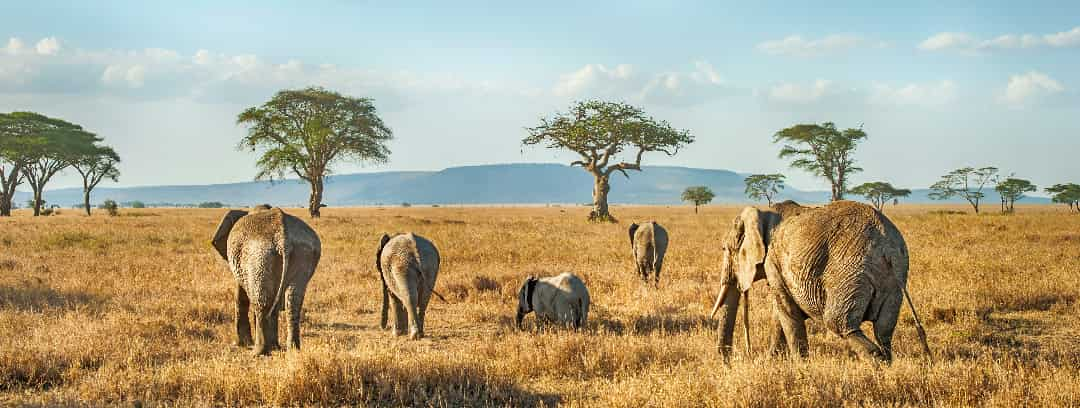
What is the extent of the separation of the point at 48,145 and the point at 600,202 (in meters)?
44.1

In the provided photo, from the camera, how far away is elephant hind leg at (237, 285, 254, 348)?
26.0 feet

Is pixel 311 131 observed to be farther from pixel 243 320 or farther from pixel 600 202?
pixel 243 320

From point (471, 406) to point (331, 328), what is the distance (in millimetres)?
4562

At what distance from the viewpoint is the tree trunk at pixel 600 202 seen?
4635cm

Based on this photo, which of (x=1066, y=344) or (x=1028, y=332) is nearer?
(x=1066, y=344)

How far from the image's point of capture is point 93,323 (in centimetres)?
870

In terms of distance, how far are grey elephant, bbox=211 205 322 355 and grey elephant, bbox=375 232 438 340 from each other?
1.36m

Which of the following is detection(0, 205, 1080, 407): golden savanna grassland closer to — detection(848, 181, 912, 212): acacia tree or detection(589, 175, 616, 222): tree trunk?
detection(589, 175, 616, 222): tree trunk

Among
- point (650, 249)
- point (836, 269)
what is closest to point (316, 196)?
point (650, 249)

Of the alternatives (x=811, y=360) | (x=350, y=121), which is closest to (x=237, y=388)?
(x=811, y=360)

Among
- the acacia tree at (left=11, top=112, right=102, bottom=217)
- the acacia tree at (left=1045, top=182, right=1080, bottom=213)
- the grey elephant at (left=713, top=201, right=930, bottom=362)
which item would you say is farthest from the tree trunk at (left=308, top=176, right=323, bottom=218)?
the acacia tree at (left=1045, top=182, right=1080, bottom=213)

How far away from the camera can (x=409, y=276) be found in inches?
339

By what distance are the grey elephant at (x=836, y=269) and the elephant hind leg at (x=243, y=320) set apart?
5640 mm

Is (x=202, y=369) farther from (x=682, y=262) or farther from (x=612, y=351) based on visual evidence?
(x=682, y=262)
